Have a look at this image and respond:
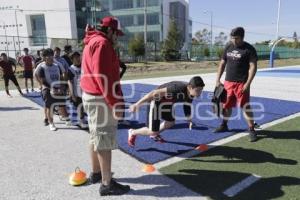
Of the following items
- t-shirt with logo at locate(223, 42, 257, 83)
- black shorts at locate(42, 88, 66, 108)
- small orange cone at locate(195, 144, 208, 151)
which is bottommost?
small orange cone at locate(195, 144, 208, 151)

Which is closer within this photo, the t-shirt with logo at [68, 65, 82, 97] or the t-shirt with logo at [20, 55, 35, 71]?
the t-shirt with logo at [68, 65, 82, 97]

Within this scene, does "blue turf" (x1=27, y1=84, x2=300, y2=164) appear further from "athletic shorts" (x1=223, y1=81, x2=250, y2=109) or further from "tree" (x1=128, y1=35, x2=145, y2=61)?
"tree" (x1=128, y1=35, x2=145, y2=61)

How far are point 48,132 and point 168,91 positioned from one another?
3596 millimetres

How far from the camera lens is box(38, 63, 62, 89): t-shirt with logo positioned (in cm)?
731

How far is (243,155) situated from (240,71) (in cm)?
167

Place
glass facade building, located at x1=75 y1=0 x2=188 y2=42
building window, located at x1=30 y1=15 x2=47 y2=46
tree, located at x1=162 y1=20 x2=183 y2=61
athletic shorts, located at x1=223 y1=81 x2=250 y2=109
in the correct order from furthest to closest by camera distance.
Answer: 1. building window, located at x1=30 y1=15 x2=47 y2=46
2. glass facade building, located at x1=75 y1=0 x2=188 y2=42
3. tree, located at x1=162 y1=20 x2=183 y2=61
4. athletic shorts, located at x1=223 y1=81 x2=250 y2=109

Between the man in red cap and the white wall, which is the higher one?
the white wall

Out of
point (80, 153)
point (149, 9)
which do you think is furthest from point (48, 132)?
point (149, 9)

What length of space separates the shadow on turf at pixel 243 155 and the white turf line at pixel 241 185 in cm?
64

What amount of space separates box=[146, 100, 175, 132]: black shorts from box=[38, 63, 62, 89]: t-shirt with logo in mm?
3068

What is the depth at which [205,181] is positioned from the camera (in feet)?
14.1

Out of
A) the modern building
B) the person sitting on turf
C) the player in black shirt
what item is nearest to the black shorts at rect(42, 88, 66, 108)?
the person sitting on turf

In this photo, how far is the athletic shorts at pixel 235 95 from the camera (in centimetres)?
605

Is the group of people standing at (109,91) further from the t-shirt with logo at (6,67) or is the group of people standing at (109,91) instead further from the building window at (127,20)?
the building window at (127,20)
